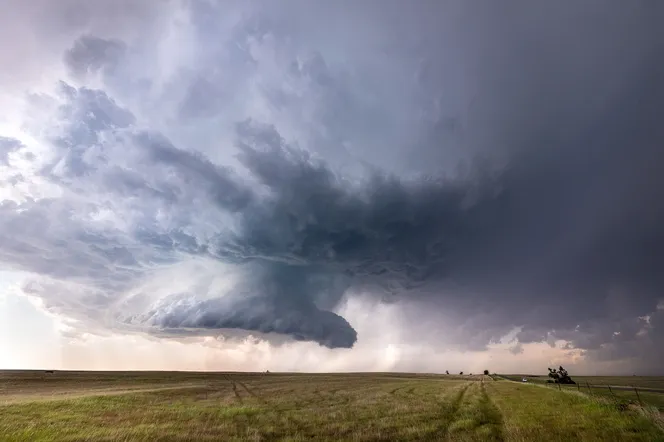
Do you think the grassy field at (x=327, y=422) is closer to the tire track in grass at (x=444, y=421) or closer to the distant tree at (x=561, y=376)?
the tire track in grass at (x=444, y=421)

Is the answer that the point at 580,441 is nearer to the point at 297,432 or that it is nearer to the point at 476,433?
the point at 476,433

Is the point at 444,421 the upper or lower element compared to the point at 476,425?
upper

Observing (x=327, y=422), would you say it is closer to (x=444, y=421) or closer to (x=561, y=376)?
(x=444, y=421)

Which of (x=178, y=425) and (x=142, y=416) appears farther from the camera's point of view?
(x=142, y=416)

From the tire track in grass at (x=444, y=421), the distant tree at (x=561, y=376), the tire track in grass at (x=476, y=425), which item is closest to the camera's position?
the tire track in grass at (x=476, y=425)

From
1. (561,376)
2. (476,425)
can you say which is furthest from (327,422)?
(561,376)

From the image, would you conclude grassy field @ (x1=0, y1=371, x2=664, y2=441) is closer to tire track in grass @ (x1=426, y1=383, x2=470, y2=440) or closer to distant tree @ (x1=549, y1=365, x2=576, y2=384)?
tire track in grass @ (x1=426, y1=383, x2=470, y2=440)

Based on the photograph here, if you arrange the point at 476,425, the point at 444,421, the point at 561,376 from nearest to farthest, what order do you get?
the point at 476,425, the point at 444,421, the point at 561,376

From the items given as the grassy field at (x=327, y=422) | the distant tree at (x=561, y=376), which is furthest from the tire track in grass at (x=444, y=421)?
the distant tree at (x=561, y=376)

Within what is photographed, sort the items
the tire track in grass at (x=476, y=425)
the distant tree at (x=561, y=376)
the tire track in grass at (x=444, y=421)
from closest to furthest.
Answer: the tire track in grass at (x=476, y=425), the tire track in grass at (x=444, y=421), the distant tree at (x=561, y=376)

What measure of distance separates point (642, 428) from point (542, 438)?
27.1 ft

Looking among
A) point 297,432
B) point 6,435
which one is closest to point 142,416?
point 6,435

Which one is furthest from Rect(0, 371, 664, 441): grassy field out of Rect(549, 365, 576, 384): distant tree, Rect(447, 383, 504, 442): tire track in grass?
Rect(549, 365, 576, 384): distant tree

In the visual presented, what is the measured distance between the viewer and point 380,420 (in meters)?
32.6
